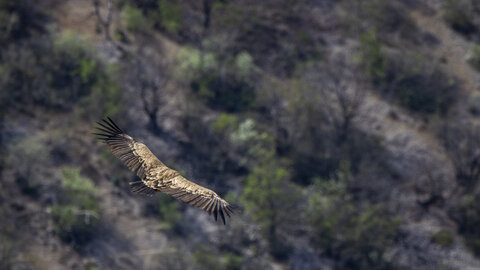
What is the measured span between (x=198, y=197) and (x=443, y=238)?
2968 centimetres

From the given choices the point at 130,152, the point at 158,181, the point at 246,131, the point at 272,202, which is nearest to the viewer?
the point at 158,181

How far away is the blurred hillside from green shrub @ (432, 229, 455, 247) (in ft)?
0.46

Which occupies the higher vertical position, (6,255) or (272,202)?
(272,202)

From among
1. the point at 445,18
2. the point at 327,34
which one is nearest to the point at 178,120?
the point at 327,34

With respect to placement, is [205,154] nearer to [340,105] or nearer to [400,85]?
[340,105]

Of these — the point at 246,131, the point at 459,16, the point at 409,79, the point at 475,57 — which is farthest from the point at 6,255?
the point at 459,16

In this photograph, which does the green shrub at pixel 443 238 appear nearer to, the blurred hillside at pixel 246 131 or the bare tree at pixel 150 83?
the blurred hillside at pixel 246 131

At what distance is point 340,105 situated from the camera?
175ft

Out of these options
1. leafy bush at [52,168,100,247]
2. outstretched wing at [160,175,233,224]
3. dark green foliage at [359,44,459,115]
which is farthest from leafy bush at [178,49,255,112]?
outstretched wing at [160,175,233,224]

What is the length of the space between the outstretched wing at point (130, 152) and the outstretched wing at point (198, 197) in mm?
1626

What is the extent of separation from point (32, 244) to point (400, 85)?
28.2 meters

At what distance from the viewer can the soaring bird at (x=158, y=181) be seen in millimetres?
23234

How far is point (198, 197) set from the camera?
927 inches

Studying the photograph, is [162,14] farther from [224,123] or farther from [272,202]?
[272,202]
